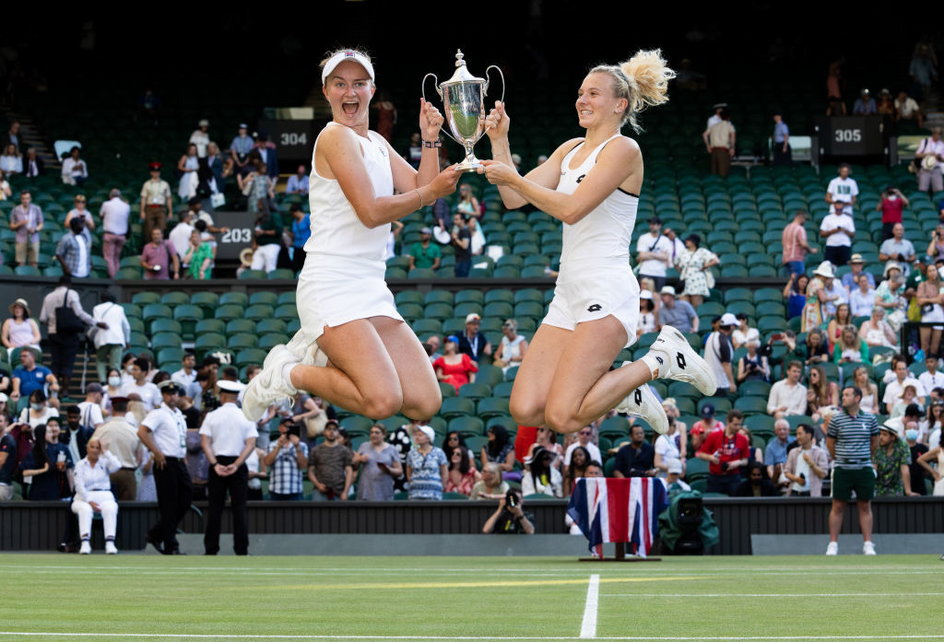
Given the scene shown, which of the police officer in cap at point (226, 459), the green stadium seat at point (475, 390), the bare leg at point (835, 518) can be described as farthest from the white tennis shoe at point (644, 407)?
the green stadium seat at point (475, 390)

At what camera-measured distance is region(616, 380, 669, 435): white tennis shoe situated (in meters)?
9.16

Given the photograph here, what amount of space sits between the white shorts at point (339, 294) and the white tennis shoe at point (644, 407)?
144cm

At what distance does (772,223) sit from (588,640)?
19667 mm

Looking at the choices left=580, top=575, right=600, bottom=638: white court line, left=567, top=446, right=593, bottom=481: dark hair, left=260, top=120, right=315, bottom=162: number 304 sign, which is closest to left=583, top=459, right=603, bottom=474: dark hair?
left=567, top=446, right=593, bottom=481: dark hair

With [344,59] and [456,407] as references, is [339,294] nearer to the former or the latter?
[344,59]

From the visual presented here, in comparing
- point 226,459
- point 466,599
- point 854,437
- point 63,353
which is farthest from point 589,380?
point 63,353

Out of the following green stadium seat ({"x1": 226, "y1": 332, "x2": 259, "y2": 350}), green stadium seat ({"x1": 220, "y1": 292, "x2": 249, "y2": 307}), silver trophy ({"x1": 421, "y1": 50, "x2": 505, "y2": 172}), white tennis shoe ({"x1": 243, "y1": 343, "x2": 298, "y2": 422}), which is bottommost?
white tennis shoe ({"x1": 243, "y1": 343, "x2": 298, "y2": 422})

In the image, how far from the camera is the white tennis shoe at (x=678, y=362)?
9297 millimetres

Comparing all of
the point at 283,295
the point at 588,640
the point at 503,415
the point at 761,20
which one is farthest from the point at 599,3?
the point at 588,640

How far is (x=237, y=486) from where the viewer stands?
55.0 ft

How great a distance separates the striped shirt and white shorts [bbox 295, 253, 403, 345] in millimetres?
8888

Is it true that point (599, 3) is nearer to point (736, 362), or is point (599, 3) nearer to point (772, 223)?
point (772, 223)

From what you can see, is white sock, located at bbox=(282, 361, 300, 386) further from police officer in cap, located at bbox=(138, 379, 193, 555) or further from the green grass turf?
police officer in cap, located at bbox=(138, 379, 193, 555)

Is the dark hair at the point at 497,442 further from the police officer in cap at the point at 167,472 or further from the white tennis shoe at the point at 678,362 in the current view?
the white tennis shoe at the point at 678,362
